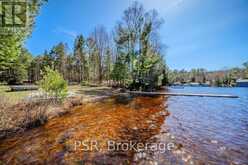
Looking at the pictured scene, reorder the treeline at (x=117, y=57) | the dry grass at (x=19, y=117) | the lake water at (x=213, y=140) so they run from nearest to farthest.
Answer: the lake water at (x=213, y=140) < the dry grass at (x=19, y=117) < the treeline at (x=117, y=57)

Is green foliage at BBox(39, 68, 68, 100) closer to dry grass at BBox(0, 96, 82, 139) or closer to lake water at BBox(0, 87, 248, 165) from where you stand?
dry grass at BBox(0, 96, 82, 139)

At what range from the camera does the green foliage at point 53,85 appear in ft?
33.2

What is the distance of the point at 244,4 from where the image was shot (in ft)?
38.5

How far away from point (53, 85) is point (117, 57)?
2170 centimetres

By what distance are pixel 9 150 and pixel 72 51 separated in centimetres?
4265

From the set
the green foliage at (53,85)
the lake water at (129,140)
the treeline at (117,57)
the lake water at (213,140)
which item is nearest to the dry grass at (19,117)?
the lake water at (129,140)

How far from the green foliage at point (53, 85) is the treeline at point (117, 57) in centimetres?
1178

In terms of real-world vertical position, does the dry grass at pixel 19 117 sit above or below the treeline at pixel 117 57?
below

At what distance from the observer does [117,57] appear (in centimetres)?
3106

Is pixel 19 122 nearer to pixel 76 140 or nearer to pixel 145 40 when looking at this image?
pixel 76 140

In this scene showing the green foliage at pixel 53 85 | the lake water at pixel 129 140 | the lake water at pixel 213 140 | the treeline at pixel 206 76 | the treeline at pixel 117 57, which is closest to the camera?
the lake water at pixel 129 140

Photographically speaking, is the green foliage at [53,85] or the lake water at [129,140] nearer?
the lake water at [129,140]

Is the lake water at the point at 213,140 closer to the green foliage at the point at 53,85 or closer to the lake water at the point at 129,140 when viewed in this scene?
the lake water at the point at 129,140

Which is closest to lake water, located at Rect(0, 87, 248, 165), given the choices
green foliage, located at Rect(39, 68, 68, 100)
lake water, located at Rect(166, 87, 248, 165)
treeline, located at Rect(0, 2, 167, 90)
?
lake water, located at Rect(166, 87, 248, 165)
